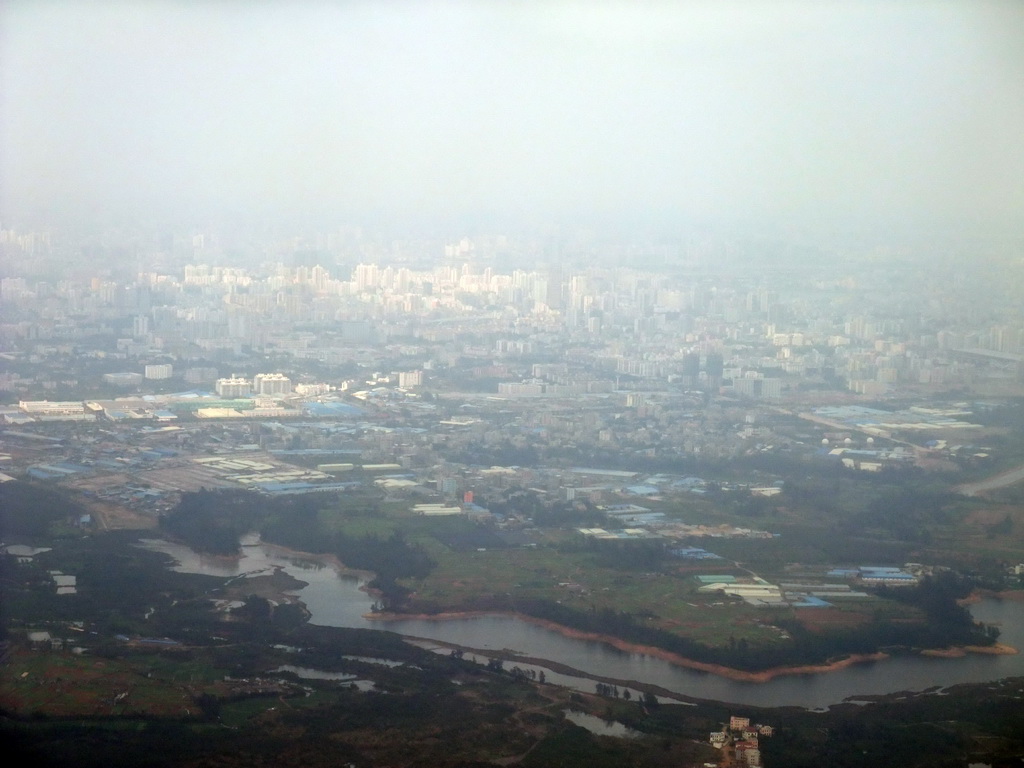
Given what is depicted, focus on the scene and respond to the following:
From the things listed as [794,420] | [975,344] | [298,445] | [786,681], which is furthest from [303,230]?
[786,681]

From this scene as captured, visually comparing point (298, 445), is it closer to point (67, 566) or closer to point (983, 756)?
point (67, 566)

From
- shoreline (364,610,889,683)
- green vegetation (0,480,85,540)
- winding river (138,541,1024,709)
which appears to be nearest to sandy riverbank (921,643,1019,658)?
winding river (138,541,1024,709)

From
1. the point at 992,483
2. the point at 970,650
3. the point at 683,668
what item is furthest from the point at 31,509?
the point at 992,483

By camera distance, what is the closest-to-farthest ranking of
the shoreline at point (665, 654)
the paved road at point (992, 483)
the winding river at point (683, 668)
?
the winding river at point (683, 668) < the shoreline at point (665, 654) < the paved road at point (992, 483)

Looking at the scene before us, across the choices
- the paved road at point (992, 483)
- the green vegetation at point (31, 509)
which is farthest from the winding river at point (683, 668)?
the paved road at point (992, 483)

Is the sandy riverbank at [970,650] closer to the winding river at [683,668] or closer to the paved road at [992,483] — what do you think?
the winding river at [683,668]
